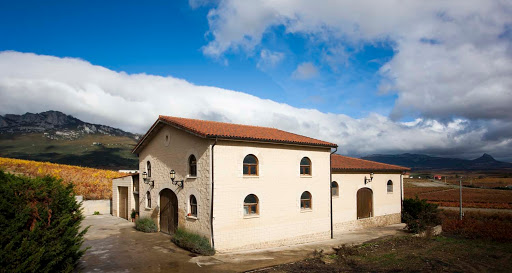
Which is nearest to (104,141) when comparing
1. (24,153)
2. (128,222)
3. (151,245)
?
(24,153)

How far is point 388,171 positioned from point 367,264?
1239 cm

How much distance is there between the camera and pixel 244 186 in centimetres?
1495

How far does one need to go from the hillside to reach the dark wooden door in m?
35.4

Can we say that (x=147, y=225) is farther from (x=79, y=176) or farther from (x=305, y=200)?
(x=79, y=176)

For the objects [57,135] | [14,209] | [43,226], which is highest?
[57,135]

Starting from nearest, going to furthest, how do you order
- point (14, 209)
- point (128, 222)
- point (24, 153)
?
point (14, 209)
point (128, 222)
point (24, 153)

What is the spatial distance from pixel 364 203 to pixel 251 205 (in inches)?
406

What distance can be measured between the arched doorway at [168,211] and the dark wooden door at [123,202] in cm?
705

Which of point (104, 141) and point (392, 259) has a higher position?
point (104, 141)

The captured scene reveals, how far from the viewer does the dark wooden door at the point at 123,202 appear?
78.3 ft

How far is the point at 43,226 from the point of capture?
7.84 m

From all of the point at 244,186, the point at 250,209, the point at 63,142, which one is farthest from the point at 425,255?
the point at 63,142

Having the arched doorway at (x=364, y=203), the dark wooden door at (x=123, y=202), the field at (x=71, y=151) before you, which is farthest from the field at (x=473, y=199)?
the field at (x=71, y=151)

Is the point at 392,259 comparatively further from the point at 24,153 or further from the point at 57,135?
the point at 57,135
